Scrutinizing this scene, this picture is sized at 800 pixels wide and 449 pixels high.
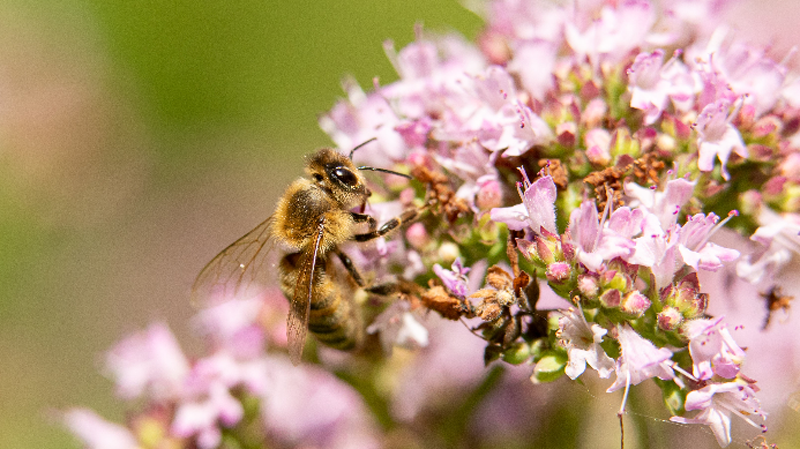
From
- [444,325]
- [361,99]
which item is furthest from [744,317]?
[361,99]

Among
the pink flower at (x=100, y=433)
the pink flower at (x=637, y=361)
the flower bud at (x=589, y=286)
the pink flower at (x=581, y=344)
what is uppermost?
the pink flower at (x=100, y=433)

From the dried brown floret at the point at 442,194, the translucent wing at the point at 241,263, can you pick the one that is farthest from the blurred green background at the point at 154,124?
the dried brown floret at the point at 442,194

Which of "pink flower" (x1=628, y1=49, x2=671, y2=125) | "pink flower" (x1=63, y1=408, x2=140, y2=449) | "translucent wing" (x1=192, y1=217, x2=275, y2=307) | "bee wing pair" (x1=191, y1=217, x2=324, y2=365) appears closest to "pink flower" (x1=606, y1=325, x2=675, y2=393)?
"pink flower" (x1=628, y1=49, x2=671, y2=125)

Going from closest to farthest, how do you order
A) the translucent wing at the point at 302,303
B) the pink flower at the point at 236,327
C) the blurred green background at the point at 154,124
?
the translucent wing at the point at 302,303
the pink flower at the point at 236,327
the blurred green background at the point at 154,124

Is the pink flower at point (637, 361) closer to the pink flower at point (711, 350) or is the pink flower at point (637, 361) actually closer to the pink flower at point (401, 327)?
the pink flower at point (711, 350)

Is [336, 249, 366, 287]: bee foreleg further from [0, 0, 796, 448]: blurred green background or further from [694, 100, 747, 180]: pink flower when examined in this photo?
[0, 0, 796, 448]: blurred green background

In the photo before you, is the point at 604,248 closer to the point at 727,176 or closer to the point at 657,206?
the point at 657,206
